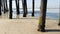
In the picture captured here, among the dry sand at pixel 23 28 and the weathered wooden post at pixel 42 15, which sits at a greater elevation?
the weathered wooden post at pixel 42 15

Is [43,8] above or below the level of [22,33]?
above

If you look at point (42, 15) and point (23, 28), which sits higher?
point (42, 15)

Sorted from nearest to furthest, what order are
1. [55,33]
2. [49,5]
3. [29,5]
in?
[55,33]
[29,5]
[49,5]

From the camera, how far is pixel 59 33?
2076 millimetres

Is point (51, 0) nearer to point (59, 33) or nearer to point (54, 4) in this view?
point (54, 4)

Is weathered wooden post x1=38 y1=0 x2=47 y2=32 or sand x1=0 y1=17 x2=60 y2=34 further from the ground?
weathered wooden post x1=38 y1=0 x2=47 y2=32

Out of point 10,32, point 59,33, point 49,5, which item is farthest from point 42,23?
point 49,5

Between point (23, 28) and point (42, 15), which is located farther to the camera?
point (23, 28)

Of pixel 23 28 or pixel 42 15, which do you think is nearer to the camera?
pixel 42 15

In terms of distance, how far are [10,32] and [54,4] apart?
9.03 m

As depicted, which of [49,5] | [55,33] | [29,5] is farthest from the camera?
[49,5]

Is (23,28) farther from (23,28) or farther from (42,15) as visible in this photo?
(42,15)

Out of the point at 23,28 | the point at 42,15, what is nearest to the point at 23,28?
the point at 23,28

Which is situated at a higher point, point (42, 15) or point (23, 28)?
point (42, 15)
